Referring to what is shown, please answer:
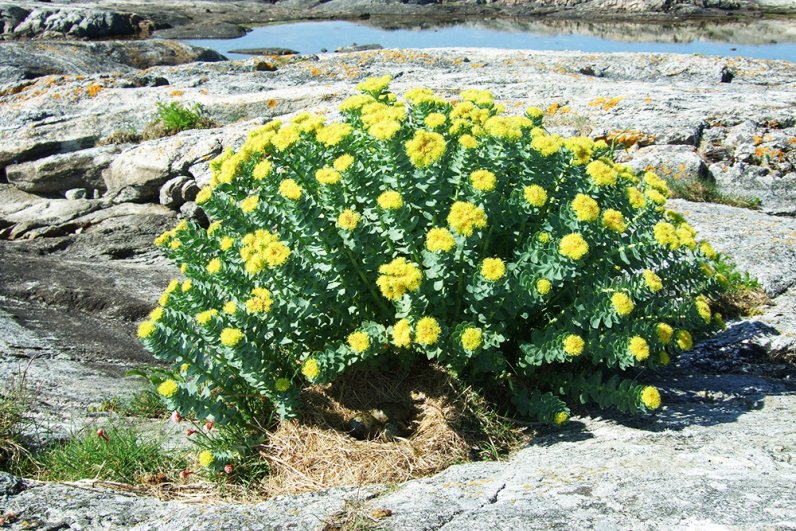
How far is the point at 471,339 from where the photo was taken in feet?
10.6

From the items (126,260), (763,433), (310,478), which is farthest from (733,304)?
(126,260)

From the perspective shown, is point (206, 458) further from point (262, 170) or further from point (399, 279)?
point (262, 170)

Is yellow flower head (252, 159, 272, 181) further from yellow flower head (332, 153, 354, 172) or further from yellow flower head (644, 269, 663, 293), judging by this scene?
yellow flower head (644, 269, 663, 293)

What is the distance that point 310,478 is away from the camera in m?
3.26

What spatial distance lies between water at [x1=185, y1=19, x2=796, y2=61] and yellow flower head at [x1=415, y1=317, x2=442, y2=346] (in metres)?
17.5

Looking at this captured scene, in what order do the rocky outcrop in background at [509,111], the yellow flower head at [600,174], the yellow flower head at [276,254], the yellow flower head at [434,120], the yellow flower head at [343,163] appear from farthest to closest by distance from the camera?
the yellow flower head at [434,120], the yellow flower head at [600,174], the yellow flower head at [343,163], the yellow flower head at [276,254], the rocky outcrop in background at [509,111]

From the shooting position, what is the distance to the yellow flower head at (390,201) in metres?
3.22

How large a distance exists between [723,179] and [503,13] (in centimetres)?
2854

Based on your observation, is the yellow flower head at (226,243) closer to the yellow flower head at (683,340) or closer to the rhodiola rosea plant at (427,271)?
the rhodiola rosea plant at (427,271)

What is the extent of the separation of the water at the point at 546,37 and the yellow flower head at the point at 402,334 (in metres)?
17.5

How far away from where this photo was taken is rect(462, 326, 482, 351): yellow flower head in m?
3.22

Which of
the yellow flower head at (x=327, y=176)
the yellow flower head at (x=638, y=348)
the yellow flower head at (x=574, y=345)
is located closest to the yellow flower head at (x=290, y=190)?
the yellow flower head at (x=327, y=176)

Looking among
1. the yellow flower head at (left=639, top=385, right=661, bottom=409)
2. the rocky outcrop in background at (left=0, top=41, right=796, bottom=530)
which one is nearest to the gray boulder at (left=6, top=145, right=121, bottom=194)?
the rocky outcrop in background at (left=0, top=41, right=796, bottom=530)

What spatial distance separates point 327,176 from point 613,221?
55.6 inches
